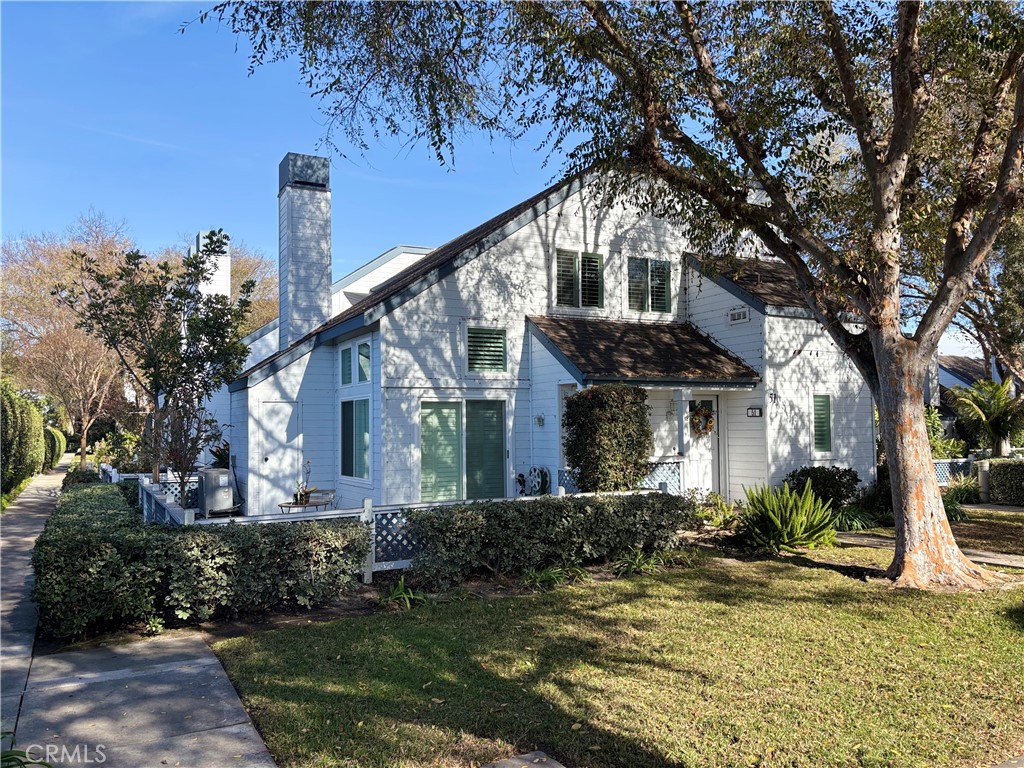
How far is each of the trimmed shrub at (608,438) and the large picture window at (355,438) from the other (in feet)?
12.8

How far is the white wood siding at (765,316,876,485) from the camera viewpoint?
584 inches

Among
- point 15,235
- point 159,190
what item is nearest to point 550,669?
point 159,190

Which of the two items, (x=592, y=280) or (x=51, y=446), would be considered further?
(x=51, y=446)

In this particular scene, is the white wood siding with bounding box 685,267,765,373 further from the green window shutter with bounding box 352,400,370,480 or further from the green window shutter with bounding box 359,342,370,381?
the green window shutter with bounding box 352,400,370,480

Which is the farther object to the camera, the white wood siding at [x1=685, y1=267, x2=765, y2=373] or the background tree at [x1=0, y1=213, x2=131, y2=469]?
the background tree at [x1=0, y1=213, x2=131, y2=469]

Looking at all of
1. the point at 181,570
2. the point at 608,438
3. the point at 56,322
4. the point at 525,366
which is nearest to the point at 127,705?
the point at 181,570

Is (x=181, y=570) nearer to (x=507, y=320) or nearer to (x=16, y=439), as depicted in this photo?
(x=507, y=320)

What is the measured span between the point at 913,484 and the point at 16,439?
2200 centimetres

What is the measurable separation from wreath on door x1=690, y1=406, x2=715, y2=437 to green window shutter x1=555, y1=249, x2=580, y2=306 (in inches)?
134

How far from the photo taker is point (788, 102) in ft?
34.9

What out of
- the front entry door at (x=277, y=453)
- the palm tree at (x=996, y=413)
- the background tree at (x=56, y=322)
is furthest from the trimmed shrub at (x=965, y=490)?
the background tree at (x=56, y=322)

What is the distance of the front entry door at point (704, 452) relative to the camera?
15.1m

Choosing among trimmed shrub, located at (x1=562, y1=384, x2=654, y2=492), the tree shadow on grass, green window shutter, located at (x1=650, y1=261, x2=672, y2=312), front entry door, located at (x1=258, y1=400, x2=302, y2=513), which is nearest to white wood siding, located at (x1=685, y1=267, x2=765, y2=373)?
green window shutter, located at (x1=650, y1=261, x2=672, y2=312)

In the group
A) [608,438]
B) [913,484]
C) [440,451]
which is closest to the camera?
[913,484]
